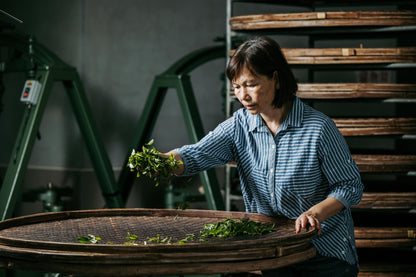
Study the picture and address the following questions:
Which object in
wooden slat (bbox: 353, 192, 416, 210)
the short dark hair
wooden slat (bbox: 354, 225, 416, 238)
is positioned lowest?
wooden slat (bbox: 354, 225, 416, 238)

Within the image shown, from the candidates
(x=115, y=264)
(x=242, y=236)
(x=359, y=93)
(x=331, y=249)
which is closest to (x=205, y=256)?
(x=115, y=264)

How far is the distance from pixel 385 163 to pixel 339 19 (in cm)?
89

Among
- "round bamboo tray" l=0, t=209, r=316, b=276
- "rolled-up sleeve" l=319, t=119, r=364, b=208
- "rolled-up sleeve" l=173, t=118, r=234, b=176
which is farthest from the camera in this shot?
"rolled-up sleeve" l=173, t=118, r=234, b=176

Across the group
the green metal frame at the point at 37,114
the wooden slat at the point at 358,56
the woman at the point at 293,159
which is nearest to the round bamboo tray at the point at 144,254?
the woman at the point at 293,159

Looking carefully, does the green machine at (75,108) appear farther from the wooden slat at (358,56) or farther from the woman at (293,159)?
the woman at (293,159)

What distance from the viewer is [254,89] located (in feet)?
7.84

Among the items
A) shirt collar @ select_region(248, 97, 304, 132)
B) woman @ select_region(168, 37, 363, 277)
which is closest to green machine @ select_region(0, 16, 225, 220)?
woman @ select_region(168, 37, 363, 277)

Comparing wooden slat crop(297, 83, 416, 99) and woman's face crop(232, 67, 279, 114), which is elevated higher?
woman's face crop(232, 67, 279, 114)

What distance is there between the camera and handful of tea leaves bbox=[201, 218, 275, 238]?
2221 mm

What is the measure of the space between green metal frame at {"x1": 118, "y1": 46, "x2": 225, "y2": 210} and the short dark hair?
2.27 meters

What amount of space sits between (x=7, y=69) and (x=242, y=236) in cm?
303

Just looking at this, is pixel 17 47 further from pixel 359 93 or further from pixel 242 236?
pixel 242 236

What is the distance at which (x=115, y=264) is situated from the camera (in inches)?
69.7

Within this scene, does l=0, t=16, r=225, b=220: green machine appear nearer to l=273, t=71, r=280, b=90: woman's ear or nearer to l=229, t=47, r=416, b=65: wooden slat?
l=229, t=47, r=416, b=65: wooden slat
